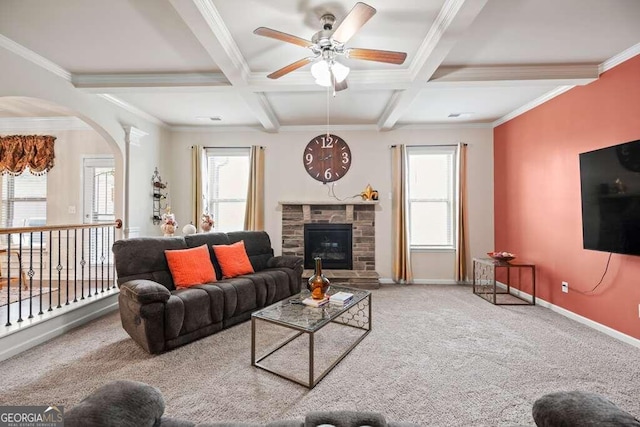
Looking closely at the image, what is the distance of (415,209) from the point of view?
16.9 ft

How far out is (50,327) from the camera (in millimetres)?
2814

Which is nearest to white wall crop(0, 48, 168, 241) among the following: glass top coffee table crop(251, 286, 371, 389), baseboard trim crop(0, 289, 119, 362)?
baseboard trim crop(0, 289, 119, 362)

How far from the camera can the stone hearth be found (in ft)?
16.6

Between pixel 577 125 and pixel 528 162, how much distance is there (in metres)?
0.85

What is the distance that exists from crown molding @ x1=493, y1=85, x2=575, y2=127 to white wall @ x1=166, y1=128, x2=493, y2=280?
0.33 meters

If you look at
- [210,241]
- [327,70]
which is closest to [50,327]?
[210,241]

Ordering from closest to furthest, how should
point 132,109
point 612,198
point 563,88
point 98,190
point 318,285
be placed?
1. point 318,285
2. point 612,198
3. point 563,88
4. point 132,109
5. point 98,190

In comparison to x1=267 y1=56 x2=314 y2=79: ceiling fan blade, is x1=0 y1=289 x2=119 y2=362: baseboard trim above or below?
below

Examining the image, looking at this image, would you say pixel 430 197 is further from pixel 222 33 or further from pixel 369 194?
pixel 222 33

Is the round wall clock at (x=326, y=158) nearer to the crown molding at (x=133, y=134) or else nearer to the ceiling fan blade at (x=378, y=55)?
the crown molding at (x=133, y=134)

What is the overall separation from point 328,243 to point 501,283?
2.91 meters

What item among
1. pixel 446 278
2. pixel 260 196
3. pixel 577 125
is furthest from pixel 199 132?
pixel 577 125

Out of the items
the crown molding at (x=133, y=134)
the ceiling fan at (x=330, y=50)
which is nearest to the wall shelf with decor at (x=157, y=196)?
the crown molding at (x=133, y=134)

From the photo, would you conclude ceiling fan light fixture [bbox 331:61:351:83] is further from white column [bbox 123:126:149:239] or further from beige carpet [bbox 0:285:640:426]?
white column [bbox 123:126:149:239]
